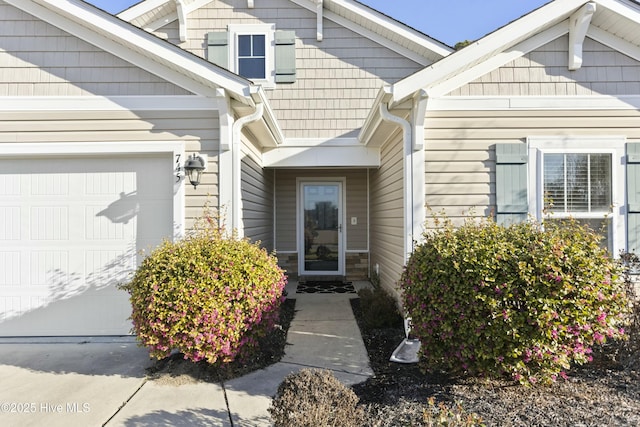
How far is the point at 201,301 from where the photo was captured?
127 inches

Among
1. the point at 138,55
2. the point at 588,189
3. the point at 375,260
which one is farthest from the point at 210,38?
the point at 588,189

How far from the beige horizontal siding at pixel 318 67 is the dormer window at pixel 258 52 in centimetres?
14

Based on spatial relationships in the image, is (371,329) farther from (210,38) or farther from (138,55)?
(210,38)

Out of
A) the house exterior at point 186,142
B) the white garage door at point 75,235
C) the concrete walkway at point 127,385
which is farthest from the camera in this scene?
the white garage door at point 75,235

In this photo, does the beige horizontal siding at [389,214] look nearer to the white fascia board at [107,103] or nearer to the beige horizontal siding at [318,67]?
the beige horizontal siding at [318,67]

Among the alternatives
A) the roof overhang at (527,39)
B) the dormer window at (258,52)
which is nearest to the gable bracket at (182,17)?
the dormer window at (258,52)

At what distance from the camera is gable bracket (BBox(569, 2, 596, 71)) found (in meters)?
4.09

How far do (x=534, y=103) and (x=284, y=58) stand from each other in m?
4.29

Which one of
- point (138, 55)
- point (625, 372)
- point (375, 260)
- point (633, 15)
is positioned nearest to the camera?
point (625, 372)

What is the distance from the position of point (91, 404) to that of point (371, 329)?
3045 millimetres

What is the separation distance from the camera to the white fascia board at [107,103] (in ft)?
14.2

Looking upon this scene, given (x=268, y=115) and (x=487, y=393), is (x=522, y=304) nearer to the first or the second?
(x=487, y=393)

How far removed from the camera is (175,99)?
436 cm

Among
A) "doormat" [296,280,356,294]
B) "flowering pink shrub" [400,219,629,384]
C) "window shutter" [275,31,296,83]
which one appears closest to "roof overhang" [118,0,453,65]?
"window shutter" [275,31,296,83]
